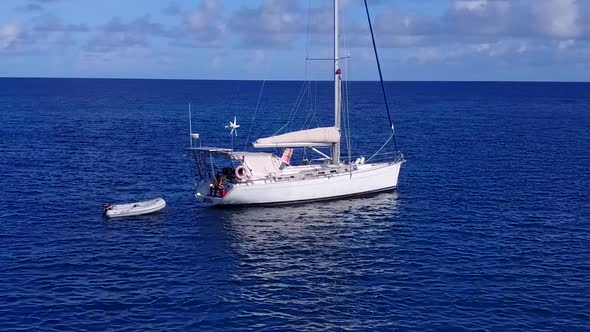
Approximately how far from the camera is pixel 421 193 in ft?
230

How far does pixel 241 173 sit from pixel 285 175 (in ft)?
16.4

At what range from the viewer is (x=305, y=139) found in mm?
67250

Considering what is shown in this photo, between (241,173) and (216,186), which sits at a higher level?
(241,173)

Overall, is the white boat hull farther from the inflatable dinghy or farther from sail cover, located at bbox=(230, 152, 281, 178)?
the inflatable dinghy

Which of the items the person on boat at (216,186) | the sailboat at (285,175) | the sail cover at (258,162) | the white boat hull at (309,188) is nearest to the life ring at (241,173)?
the sailboat at (285,175)

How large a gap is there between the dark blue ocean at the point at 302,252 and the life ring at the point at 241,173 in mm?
3369

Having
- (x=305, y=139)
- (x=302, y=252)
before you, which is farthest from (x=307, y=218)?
(x=305, y=139)

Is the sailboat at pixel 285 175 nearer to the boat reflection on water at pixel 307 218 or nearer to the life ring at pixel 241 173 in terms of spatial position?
the life ring at pixel 241 173

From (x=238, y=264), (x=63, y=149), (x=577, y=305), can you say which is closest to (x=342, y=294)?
(x=238, y=264)

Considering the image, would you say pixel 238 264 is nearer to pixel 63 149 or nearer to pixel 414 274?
pixel 414 274

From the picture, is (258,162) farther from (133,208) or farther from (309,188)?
(133,208)

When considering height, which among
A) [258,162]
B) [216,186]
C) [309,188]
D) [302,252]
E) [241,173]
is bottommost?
[302,252]

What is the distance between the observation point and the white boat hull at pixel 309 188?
63.0m

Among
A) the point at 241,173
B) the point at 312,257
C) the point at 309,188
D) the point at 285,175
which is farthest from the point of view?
the point at 285,175
